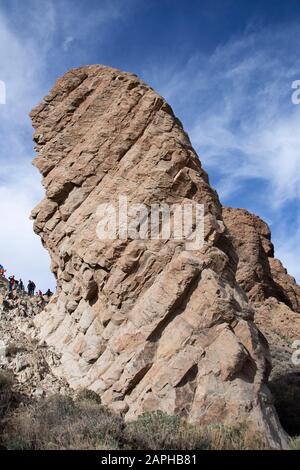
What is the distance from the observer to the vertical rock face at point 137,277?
11281 millimetres

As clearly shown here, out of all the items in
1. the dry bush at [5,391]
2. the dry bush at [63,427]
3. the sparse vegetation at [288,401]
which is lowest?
the dry bush at [63,427]

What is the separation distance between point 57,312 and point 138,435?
338 inches

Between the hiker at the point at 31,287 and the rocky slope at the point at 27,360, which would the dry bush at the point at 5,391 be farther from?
the hiker at the point at 31,287

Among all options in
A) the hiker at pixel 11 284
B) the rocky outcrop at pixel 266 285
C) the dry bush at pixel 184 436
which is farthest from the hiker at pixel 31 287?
the dry bush at pixel 184 436

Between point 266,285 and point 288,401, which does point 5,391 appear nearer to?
point 288,401

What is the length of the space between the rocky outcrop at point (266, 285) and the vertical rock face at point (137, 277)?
37.6 ft

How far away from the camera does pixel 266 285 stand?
1283 inches

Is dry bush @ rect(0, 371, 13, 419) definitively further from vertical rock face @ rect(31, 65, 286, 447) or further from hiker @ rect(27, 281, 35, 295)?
hiker @ rect(27, 281, 35, 295)
